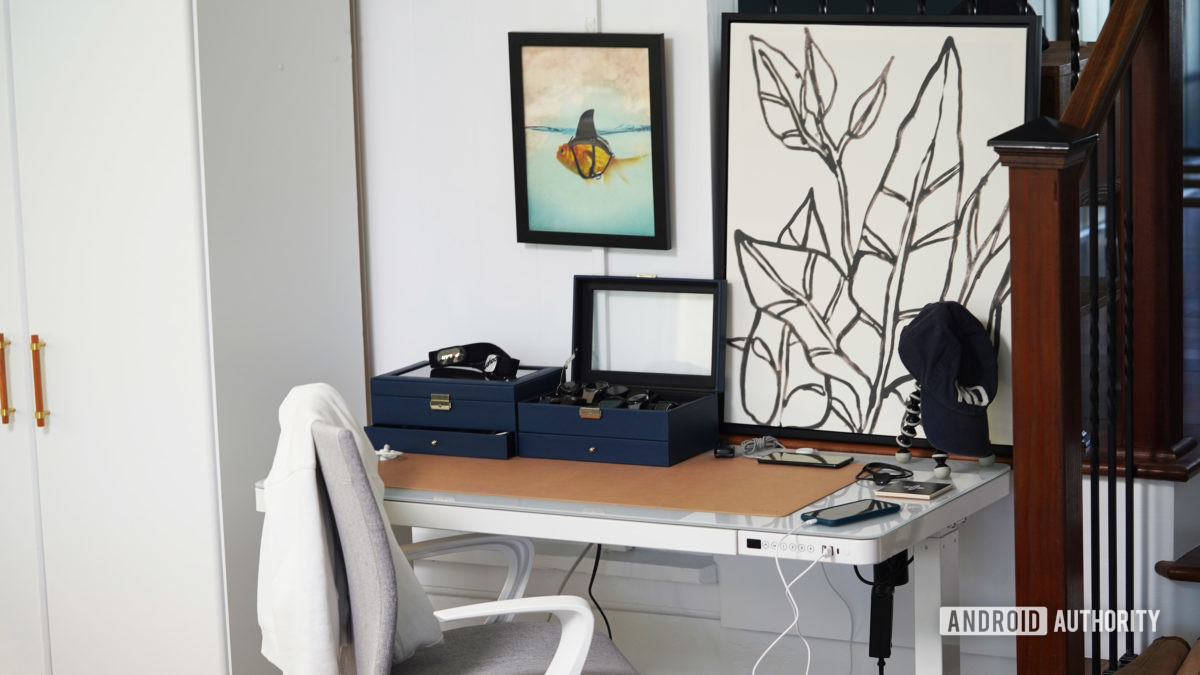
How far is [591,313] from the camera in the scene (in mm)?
3236

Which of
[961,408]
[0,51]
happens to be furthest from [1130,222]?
[0,51]

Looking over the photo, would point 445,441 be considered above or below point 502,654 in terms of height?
above

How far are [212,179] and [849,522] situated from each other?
64.4 inches

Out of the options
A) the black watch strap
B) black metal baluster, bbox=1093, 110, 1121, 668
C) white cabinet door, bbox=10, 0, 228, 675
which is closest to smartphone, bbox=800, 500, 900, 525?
black metal baluster, bbox=1093, 110, 1121, 668

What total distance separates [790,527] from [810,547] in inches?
2.4

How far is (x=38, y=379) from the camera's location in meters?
3.19

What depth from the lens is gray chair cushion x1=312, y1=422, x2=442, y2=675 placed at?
219cm

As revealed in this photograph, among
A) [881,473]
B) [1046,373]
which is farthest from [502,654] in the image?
[1046,373]

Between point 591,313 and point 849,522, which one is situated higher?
point 591,313

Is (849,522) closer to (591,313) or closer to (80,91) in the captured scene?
(591,313)

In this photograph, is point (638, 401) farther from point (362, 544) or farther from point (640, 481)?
point (362, 544)

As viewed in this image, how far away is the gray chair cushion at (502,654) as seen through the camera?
2443mm

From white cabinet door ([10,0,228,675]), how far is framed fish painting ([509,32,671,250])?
791 mm

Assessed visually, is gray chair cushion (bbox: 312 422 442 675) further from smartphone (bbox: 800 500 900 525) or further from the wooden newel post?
the wooden newel post
